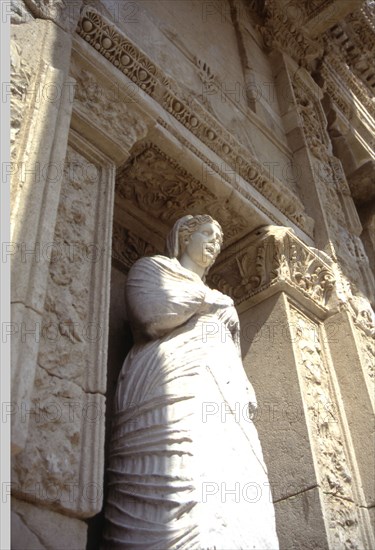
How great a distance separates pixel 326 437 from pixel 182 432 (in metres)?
1.60

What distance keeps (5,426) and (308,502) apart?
2.28 metres

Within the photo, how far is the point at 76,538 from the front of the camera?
2.12 metres

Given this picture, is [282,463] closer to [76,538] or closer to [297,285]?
[297,285]

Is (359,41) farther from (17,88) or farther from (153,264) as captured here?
(17,88)

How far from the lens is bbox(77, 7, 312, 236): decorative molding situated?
3.86 meters

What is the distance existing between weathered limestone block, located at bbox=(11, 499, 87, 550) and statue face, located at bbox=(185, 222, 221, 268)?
194 cm

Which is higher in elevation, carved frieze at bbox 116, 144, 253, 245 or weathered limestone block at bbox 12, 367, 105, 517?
carved frieze at bbox 116, 144, 253, 245

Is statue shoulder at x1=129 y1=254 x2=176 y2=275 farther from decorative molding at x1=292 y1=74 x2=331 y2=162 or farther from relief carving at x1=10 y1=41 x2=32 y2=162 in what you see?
decorative molding at x1=292 y1=74 x2=331 y2=162

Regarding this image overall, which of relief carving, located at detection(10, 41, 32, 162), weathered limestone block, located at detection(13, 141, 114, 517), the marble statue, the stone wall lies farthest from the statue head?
relief carving, located at detection(10, 41, 32, 162)

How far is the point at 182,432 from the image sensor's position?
2.71 meters

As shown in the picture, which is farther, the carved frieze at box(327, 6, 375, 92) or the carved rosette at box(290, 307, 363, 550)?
the carved frieze at box(327, 6, 375, 92)

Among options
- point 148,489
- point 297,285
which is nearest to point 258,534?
point 148,489

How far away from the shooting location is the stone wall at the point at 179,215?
2320mm

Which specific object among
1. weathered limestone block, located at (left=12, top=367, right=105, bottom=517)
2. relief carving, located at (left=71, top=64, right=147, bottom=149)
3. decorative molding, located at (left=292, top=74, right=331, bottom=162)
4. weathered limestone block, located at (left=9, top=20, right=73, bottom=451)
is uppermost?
decorative molding, located at (left=292, top=74, right=331, bottom=162)
